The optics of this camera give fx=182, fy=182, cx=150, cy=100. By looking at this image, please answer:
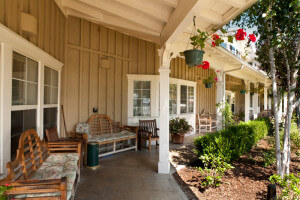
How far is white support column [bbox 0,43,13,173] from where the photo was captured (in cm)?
203

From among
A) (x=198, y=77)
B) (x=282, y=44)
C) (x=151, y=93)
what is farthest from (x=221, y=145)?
(x=198, y=77)

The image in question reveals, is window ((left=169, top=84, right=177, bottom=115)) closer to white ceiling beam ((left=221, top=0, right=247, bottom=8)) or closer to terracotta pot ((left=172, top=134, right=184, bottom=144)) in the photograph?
terracotta pot ((left=172, top=134, right=184, bottom=144))

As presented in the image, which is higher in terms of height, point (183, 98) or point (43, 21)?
point (43, 21)

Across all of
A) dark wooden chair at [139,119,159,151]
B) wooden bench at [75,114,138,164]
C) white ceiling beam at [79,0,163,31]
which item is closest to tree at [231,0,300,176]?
white ceiling beam at [79,0,163,31]

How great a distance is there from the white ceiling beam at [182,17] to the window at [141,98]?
2386mm

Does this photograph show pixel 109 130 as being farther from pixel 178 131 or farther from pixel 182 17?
pixel 182 17

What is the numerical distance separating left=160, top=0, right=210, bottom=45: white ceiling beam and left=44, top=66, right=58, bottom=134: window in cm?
228

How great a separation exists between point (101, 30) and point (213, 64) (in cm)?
340

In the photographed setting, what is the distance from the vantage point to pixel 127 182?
10.0 ft

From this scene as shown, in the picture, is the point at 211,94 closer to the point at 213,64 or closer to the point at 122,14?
Answer: the point at 213,64

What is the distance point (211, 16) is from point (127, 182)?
9.50 feet

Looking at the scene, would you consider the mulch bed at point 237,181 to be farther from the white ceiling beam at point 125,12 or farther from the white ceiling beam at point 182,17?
the white ceiling beam at point 125,12

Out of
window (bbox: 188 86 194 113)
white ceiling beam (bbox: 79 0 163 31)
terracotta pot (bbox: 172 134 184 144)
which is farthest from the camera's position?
window (bbox: 188 86 194 113)

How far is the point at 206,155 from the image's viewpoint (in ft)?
10.6
